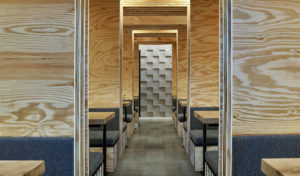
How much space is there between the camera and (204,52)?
151 inches

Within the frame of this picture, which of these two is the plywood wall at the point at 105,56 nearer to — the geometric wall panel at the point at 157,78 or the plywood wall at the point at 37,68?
the plywood wall at the point at 37,68

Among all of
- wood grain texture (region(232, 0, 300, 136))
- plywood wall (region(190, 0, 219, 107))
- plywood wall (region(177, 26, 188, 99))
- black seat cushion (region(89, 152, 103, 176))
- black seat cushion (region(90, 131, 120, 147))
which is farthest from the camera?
plywood wall (region(177, 26, 188, 99))

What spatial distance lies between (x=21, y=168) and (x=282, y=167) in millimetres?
1024

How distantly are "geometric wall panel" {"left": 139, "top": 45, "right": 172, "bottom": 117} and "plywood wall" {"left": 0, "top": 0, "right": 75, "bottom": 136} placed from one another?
25.0 ft

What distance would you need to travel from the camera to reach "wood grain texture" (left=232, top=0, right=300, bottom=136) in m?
1.67

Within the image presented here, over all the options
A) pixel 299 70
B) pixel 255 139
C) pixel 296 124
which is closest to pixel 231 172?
pixel 255 139

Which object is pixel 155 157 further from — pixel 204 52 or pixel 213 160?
pixel 213 160

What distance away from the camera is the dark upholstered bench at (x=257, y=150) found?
1677 mm

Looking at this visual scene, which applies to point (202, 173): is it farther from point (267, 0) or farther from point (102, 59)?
point (267, 0)

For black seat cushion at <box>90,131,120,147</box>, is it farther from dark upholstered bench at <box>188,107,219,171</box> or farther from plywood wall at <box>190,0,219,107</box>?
plywood wall at <box>190,0,219,107</box>

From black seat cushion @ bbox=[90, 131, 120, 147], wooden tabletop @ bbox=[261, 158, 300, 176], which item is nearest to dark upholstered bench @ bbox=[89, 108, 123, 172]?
black seat cushion @ bbox=[90, 131, 120, 147]

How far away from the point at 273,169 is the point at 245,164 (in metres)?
0.60

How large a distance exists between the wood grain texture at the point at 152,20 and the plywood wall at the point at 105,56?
8.13 feet

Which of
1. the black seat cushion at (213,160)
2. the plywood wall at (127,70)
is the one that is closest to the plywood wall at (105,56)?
the black seat cushion at (213,160)
